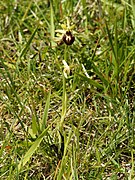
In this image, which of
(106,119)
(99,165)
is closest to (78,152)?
(99,165)

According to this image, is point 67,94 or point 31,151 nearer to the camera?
point 31,151

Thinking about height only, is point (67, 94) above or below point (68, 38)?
below

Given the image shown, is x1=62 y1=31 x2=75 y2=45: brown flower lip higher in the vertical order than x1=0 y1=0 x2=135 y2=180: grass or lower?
higher

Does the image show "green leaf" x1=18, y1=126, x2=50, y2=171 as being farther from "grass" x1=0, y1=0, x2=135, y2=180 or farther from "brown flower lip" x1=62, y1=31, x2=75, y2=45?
"brown flower lip" x1=62, y1=31, x2=75, y2=45

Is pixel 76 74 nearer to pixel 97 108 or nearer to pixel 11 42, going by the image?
pixel 97 108

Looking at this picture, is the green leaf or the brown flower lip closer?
the green leaf

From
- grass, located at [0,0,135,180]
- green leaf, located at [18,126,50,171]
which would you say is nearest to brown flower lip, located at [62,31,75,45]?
grass, located at [0,0,135,180]

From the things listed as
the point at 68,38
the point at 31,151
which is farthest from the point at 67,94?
the point at 31,151

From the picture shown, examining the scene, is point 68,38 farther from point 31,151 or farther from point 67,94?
point 31,151

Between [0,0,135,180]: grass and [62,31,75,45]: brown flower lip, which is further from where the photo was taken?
[62,31,75,45]: brown flower lip

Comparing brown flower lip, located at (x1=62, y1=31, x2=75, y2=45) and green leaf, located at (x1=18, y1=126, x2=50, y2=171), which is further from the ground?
brown flower lip, located at (x1=62, y1=31, x2=75, y2=45)
